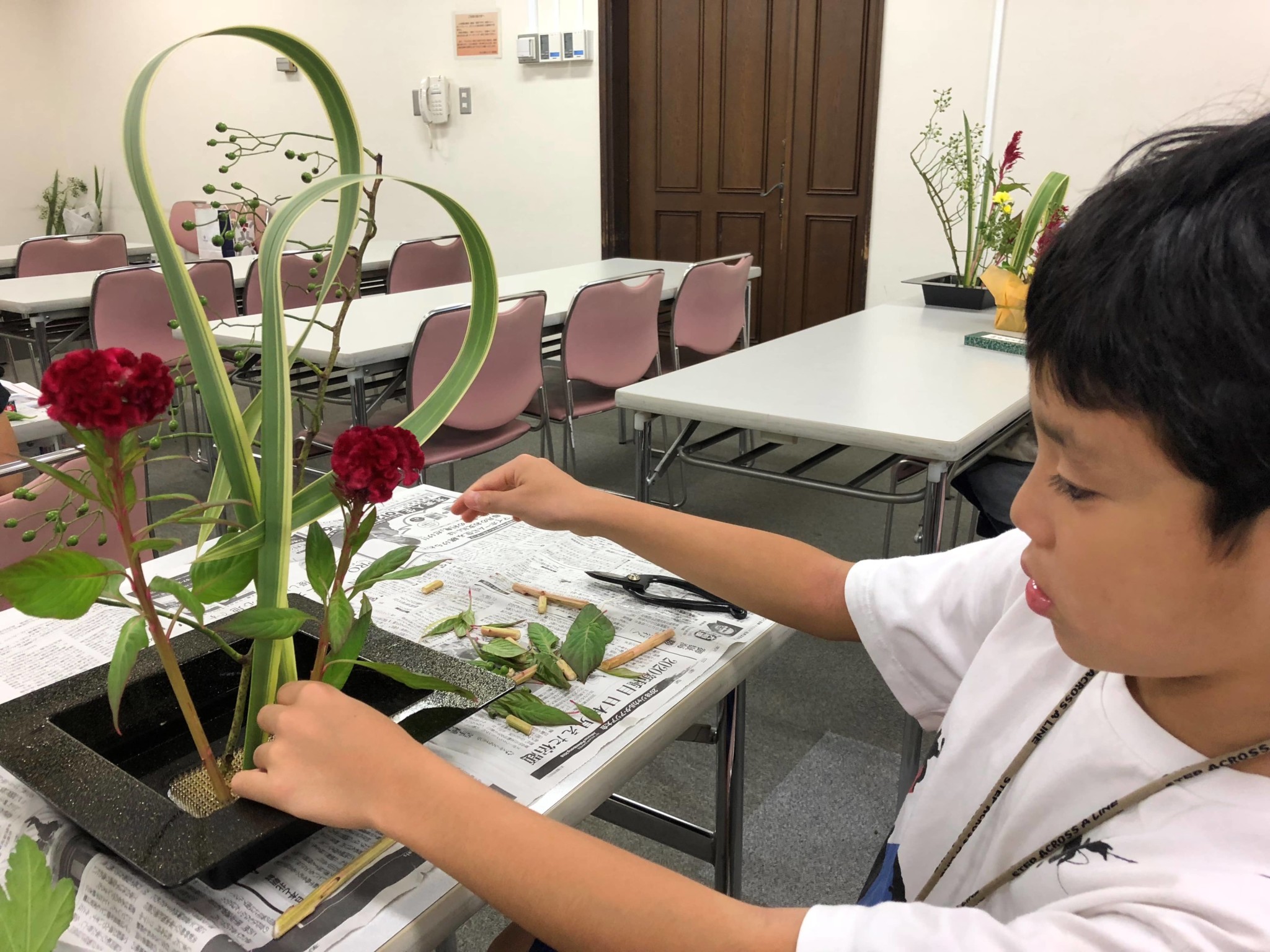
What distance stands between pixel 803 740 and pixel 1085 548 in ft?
4.82

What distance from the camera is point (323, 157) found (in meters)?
0.67

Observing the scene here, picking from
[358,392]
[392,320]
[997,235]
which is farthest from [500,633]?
[997,235]

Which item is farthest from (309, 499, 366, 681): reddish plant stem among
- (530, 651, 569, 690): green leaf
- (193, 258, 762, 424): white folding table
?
(193, 258, 762, 424): white folding table

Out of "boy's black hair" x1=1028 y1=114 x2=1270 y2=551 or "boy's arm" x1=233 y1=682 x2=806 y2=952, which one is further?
"boy's arm" x1=233 y1=682 x2=806 y2=952

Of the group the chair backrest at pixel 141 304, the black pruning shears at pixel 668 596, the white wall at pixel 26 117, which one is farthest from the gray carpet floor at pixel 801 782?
the white wall at pixel 26 117

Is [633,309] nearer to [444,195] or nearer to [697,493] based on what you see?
[697,493]

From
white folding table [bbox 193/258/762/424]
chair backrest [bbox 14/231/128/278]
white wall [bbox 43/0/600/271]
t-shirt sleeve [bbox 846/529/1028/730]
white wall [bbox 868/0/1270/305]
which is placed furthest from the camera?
white wall [bbox 43/0/600/271]

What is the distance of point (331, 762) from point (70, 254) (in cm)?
439

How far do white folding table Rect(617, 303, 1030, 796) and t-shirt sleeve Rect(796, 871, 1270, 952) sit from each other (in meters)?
0.97

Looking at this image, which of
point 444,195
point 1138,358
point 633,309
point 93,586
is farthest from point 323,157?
point 633,309

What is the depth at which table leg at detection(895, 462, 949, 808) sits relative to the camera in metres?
1.45

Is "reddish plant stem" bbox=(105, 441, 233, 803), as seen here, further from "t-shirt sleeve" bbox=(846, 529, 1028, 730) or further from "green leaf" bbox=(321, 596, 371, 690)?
"t-shirt sleeve" bbox=(846, 529, 1028, 730)

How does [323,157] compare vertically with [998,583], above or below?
above

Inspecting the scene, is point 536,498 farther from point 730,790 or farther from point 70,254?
point 70,254
